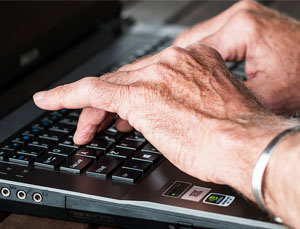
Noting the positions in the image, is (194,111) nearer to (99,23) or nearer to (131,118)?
(131,118)

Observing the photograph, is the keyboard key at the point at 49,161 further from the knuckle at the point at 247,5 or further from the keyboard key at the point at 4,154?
the knuckle at the point at 247,5

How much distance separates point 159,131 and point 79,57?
56cm

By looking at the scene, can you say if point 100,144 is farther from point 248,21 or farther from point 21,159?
point 248,21

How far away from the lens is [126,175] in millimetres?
902

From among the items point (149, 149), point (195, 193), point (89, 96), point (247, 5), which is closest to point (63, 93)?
point (89, 96)

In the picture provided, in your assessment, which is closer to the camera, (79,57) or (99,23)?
(79,57)

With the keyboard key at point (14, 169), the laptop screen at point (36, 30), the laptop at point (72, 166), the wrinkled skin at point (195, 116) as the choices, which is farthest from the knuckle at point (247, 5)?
the keyboard key at point (14, 169)

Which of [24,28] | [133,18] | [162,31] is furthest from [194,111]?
[133,18]

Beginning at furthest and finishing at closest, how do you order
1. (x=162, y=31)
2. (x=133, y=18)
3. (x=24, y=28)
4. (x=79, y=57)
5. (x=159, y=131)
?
(x=133, y=18) → (x=162, y=31) → (x=79, y=57) → (x=24, y=28) → (x=159, y=131)

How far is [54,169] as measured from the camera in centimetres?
92

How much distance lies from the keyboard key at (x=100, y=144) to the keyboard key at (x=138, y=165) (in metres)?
0.06

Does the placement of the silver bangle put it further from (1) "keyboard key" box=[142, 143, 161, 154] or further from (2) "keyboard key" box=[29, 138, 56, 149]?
(2) "keyboard key" box=[29, 138, 56, 149]

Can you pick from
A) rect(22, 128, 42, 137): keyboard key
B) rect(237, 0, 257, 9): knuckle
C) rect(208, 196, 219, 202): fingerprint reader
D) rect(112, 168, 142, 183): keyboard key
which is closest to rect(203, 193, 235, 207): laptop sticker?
rect(208, 196, 219, 202): fingerprint reader

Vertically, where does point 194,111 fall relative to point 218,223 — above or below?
above
